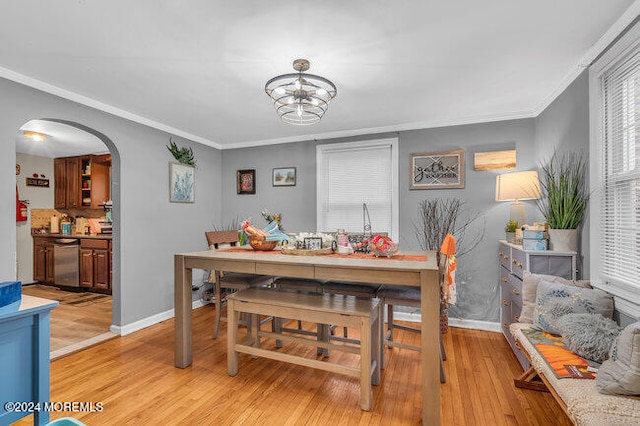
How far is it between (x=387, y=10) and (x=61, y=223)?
6.78 m

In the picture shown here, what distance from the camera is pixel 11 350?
157 centimetres

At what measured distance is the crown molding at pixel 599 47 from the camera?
1.77 m

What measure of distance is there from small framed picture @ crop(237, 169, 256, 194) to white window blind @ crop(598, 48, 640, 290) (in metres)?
3.99

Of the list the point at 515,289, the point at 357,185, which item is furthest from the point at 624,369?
the point at 357,185

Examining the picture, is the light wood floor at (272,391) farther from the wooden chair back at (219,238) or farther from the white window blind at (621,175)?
the wooden chair back at (219,238)

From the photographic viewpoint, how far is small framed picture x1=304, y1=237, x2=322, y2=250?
255cm

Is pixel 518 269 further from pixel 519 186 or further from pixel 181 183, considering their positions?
pixel 181 183

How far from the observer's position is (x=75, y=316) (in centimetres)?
389

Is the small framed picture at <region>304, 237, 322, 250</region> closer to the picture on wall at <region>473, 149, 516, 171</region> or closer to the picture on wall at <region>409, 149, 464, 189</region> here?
the picture on wall at <region>409, 149, 464, 189</region>

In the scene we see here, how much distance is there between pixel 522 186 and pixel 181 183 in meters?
4.03

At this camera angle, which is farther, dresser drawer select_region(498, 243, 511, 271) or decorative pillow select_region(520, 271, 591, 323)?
dresser drawer select_region(498, 243, 511, 271)

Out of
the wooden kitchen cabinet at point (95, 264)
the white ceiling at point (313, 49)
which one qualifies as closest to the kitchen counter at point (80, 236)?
the wooden kitchen cabinet at point (95, 264)

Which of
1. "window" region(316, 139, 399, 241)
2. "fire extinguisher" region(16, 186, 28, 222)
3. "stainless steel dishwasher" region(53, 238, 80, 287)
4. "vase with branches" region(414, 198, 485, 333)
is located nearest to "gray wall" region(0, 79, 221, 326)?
"window" region(316, 139, 399, 241)

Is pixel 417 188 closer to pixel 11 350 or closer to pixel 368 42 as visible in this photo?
pixel 368 42
